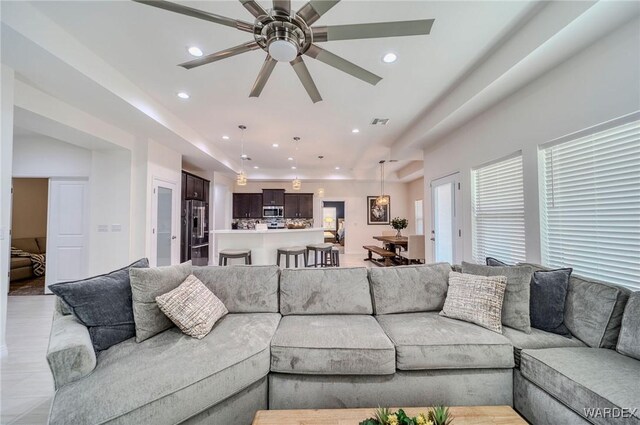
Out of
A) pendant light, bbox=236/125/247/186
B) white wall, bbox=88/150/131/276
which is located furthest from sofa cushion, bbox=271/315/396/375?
white wall, bbox=88/150/131/276

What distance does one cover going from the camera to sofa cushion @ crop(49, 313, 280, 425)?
1.14 m

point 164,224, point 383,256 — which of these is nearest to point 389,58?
point 164,224

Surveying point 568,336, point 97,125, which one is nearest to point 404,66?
point 568,336

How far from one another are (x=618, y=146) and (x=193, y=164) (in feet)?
22.5

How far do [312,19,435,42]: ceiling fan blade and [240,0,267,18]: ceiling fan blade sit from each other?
1.04ft

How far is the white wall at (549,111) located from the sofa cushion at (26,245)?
9.05 metres

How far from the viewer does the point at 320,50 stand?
5.51 feet

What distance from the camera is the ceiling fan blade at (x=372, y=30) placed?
4.68ft

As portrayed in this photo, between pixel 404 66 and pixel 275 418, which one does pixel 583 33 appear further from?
pixel 275 418

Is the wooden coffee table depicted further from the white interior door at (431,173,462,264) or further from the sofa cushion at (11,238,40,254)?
the sofa cushion at (11,238,40,254)

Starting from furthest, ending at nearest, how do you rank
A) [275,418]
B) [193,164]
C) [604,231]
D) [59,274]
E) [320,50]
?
[193,164] < [59,274] < [604,231] < [320,50] < [275,418]

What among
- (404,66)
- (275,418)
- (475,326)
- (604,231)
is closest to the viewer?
(275,418)

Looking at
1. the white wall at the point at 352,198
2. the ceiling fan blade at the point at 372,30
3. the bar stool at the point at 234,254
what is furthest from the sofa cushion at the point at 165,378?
the white wall at the point at 352,198

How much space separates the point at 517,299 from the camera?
1904mm
